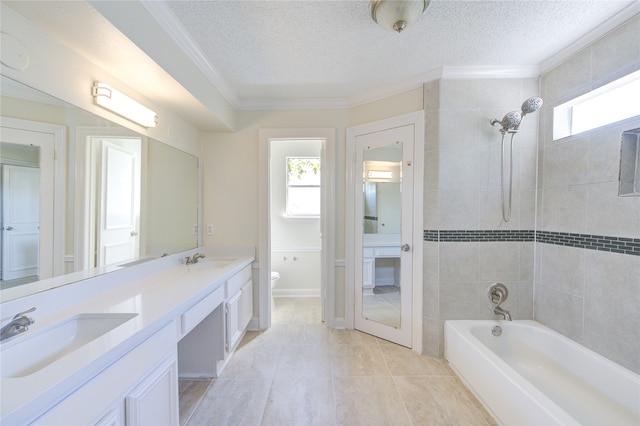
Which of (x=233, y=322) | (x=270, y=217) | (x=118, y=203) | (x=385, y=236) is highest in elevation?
(x=118, y=203)

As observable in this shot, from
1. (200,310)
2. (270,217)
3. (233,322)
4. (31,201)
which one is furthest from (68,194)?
(270,217)

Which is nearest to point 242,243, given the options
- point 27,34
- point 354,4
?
point 27,34

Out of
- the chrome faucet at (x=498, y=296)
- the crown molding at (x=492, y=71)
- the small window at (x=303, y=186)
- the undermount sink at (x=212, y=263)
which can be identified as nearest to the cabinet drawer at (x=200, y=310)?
the undermount sink at (x=212, y=263)

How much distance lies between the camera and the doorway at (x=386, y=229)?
2.10 meters

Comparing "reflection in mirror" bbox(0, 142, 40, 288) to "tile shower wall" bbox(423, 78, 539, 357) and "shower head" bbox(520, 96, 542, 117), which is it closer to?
"tile shower wall" bbox(423, 78, 539, 357)

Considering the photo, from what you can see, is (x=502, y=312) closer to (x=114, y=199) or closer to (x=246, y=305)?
(x=246, y=305)

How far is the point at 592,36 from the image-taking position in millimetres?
1522

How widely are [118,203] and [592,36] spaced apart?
3.18 m

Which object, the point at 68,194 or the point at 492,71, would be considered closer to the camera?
the point at 68,194

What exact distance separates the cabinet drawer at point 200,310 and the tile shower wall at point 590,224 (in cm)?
245

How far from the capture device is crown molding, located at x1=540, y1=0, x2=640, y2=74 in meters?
1.34

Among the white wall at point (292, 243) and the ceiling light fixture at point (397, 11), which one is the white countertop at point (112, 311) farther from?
the ceiling light fixture at point (397, 11)

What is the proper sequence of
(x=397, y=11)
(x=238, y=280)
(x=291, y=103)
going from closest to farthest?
(x=397, y=11) → (x=238, y=280) → (x=291, y=103)

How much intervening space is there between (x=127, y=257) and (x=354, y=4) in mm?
2058
